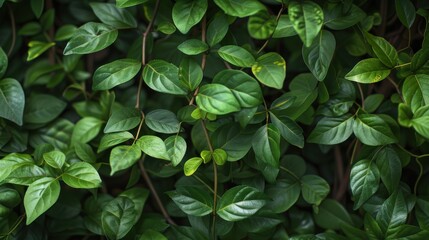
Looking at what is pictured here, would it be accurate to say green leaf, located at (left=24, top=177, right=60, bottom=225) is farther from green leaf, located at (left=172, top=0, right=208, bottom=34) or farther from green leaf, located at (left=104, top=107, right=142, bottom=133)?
green leaf, located at (left=172, top=0, right=208, bottom=34)

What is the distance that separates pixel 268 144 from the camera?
3.31ft

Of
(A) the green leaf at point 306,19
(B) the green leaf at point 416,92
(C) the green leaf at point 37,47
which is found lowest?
(C) the green leaf at point 37,47

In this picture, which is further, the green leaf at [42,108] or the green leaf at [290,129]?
the green leaf at [42,108]

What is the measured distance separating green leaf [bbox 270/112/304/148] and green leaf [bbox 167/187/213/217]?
204mm

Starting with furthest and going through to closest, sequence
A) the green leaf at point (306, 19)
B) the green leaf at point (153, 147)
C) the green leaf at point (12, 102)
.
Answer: the green leaf at point (12, 102)
the green leaf at point (153, 147)
the green leaf at point (306, 19)

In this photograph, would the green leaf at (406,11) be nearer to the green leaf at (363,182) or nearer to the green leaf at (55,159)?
the green leaf at (363,182)

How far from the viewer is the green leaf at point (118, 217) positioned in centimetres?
106

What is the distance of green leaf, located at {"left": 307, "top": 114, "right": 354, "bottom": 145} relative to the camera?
3.47ft

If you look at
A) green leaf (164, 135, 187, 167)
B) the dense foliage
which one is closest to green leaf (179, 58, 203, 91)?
the dense foliage

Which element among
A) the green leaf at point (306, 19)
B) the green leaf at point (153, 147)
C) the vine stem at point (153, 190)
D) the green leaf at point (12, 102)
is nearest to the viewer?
the green leaf at point (306, 19)

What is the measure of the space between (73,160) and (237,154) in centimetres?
37

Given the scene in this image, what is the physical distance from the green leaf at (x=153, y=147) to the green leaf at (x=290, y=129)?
9.1 inches

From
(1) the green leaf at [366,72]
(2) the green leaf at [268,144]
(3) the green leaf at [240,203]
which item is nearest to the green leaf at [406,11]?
(1) the green leaf at [366,72]

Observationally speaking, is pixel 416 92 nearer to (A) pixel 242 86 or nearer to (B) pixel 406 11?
(B) pixel 406 11
